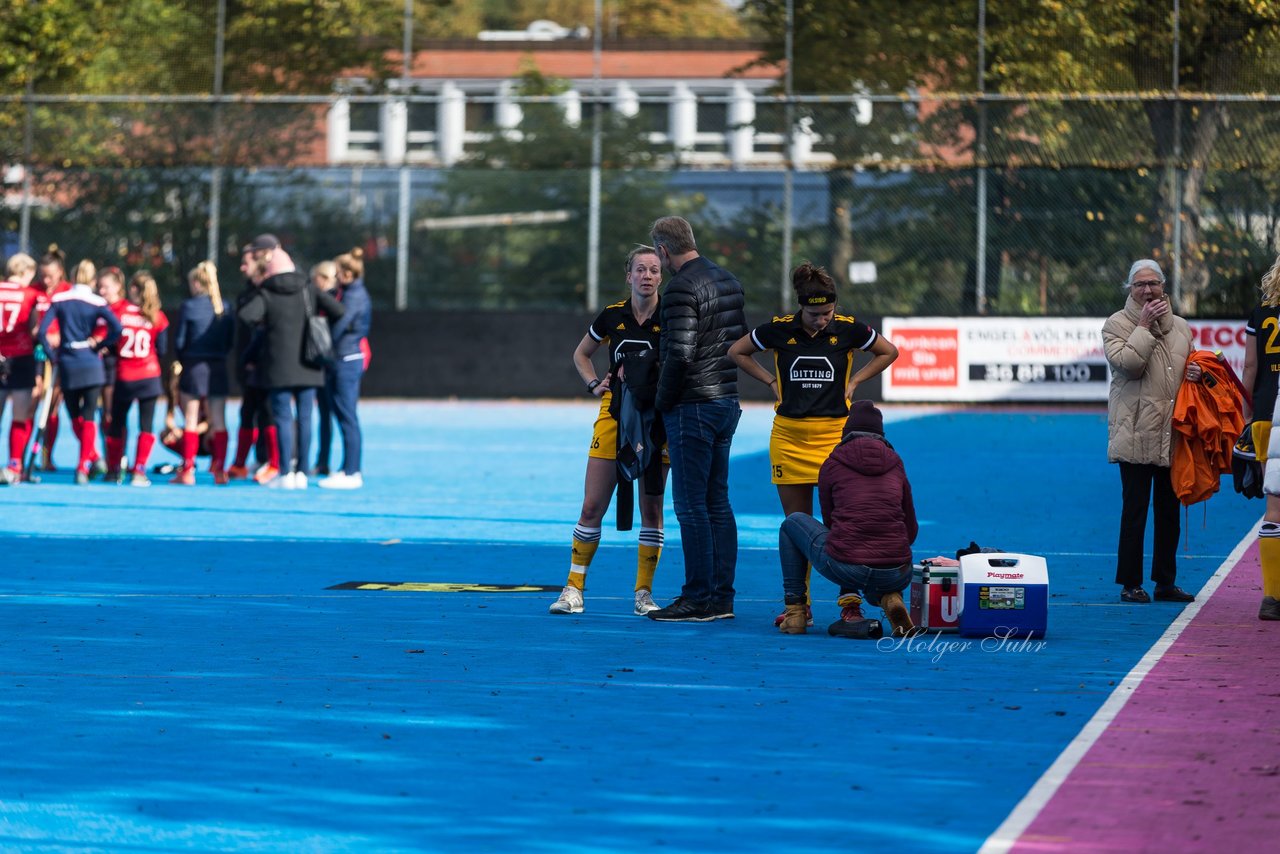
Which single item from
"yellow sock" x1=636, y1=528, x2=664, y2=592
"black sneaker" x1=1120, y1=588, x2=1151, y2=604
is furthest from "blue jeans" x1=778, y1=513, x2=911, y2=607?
"black sneaker" x1=1120, y1=588, x2=1151, y2=604

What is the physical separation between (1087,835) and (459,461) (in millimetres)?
15533

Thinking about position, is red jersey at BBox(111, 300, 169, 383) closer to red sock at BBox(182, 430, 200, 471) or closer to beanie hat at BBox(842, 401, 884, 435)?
red sock at BBox(182, 430, 200, 471)

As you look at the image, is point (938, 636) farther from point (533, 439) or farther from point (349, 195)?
point (349, 195)

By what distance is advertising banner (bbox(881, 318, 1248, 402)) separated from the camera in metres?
29.5

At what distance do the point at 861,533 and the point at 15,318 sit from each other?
1048 cm

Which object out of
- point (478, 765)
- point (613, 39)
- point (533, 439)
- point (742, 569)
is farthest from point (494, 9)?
point (478, 765)

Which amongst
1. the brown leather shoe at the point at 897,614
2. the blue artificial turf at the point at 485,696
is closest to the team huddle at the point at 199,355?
the blue artificial turf at the point at 485,696

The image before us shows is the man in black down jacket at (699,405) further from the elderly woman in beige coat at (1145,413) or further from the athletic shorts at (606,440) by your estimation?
the elderly woman in beige coat at (1145,413)

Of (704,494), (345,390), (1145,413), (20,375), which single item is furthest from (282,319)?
(1145,413)

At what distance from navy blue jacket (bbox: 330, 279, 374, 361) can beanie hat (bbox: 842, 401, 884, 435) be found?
8356 mm

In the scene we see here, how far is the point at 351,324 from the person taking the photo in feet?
56.7

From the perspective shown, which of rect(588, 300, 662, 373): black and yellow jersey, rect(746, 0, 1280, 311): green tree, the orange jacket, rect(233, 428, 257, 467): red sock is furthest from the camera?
rect(746, 0, 1280, 311): green tree

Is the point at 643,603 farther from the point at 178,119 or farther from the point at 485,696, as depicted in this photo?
the point at 178,119

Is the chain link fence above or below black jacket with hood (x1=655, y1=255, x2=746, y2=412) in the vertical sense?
above
